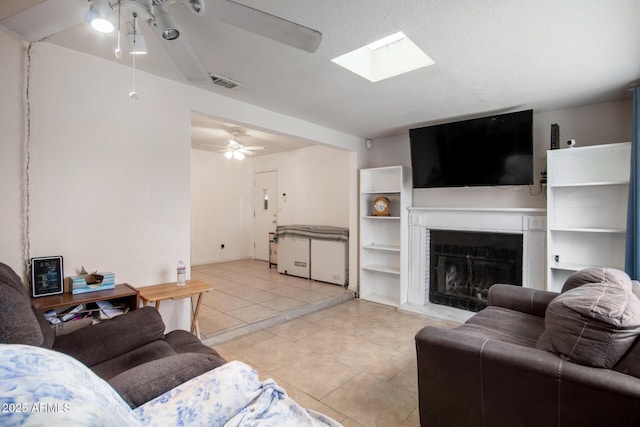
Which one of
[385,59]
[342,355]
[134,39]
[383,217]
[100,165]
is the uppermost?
[385,59]

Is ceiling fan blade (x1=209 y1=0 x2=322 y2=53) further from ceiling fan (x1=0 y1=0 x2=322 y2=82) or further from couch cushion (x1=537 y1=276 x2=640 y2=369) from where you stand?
couch cushion (x1=537 y1=276 x2=640 y2=369)

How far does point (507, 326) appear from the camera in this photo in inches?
84.7

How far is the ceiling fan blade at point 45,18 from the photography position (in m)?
1.30

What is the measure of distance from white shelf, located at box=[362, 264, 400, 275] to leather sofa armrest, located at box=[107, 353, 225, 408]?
3173mm

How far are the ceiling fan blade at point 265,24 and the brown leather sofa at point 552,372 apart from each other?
1.58m

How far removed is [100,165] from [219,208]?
4.74 meters

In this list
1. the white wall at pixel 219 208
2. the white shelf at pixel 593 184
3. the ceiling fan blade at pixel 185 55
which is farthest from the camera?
the white wall at pixel 219 208

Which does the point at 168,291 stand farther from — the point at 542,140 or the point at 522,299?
the point at 542,140

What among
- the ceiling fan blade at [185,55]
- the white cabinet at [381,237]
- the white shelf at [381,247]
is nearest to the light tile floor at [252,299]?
the white cabinet at [381,237]

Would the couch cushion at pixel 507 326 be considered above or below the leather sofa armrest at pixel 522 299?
below

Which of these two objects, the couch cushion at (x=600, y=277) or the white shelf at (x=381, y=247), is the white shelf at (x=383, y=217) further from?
the couch cushion at (x=600, y=277)

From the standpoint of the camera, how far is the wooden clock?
14.2ft

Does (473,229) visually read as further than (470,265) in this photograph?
No

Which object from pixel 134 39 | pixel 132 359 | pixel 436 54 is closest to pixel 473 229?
pixel 436 54
